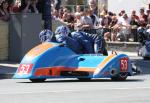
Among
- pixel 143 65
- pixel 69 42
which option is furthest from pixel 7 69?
pixel 143 65

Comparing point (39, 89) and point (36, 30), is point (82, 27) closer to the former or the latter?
point (36, 30)

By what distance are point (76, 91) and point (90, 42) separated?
3.93 metres

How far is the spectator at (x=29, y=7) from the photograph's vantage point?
2457 cm

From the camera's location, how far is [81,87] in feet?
51.2

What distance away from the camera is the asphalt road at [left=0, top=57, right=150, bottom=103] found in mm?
12883

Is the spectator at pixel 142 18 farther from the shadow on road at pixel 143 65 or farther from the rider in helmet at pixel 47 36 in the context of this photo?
the rider in helmet at pixel 47 36

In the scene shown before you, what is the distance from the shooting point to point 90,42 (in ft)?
60.0

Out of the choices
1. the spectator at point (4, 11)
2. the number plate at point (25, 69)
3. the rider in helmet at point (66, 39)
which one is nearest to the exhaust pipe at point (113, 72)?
the rider in helmet at point (66, 39)

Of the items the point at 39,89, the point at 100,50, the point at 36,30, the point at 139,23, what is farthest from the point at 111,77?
the point at 139,23

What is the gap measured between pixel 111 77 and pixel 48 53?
1724mm

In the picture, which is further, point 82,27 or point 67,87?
point 82,27

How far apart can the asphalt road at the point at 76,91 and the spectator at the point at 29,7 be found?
625cm

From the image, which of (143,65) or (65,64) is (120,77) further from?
(143,65)

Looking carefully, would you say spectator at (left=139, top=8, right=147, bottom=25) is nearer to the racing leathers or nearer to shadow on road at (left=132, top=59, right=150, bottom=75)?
→ shadow on road at (left=132, top=59, right=150, bottom=75)
